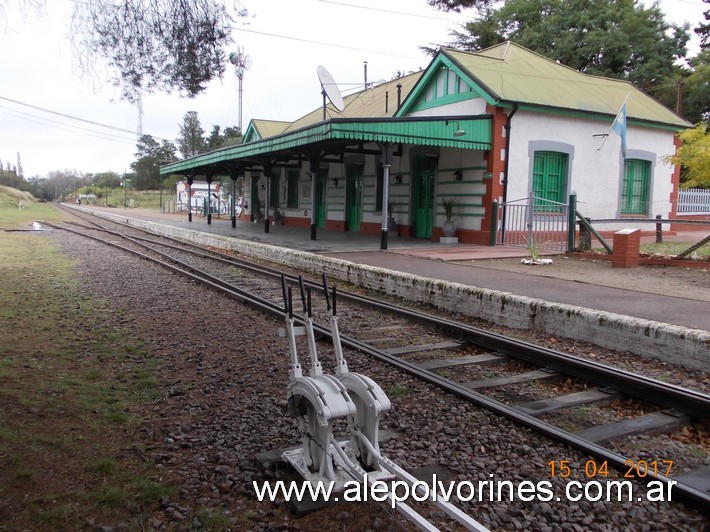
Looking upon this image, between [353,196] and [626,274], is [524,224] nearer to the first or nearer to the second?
[626,274]

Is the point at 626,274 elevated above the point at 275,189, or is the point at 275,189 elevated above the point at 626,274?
the point at 275,189

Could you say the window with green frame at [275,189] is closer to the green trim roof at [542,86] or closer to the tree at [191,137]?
the green trim roof at [542,86]

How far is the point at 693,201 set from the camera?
21.5m

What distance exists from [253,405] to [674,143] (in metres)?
19.9

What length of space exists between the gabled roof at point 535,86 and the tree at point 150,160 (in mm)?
88528

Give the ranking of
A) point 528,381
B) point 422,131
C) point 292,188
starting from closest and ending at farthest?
1. point 528,381
2. point 422,131
3. point 292,188

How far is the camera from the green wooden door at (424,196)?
17.6 metres

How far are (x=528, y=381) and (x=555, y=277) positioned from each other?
503 centimetres

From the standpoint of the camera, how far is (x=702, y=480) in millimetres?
3271

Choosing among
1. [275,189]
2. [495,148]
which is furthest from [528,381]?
[275,189]

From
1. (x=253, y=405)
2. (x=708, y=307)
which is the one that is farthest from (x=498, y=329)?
(x=253, y=405)

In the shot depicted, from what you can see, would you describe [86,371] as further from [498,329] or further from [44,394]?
[498,329]

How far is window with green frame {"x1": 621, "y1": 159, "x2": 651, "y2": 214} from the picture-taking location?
1836 centimetres

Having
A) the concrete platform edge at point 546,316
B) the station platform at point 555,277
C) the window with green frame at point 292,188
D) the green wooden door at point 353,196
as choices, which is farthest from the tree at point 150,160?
the concrete platform edge at point 546,316
